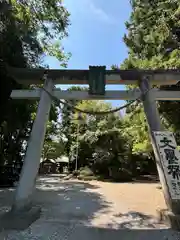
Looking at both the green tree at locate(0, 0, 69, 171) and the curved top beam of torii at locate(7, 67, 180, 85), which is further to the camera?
the green tree at locate(0, 0, 69, 171)

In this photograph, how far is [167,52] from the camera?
9.41 metres

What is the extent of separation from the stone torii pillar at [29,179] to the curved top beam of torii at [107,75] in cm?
25

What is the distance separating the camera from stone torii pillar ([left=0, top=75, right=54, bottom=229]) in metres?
4.99

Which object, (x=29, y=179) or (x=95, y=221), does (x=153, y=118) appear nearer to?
(x=95, y=221)

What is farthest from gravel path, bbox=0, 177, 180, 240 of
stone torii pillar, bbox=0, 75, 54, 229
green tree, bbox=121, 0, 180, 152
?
green tree, bbox=121, 0, 180, 152

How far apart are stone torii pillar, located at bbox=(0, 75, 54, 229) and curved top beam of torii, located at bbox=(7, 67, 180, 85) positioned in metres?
0.25

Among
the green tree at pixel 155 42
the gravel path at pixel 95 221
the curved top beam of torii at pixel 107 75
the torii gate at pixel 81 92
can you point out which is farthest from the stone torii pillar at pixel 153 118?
the green tree at pixel 155 42

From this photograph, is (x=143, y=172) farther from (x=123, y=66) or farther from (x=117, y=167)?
(x=123, y=66)

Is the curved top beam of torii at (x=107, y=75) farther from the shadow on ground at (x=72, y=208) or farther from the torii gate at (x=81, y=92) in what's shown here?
the shadow on ground at (x=72, y=208)

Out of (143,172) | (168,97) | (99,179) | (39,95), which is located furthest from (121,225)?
(143,172)

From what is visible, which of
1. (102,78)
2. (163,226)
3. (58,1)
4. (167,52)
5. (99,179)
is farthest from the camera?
(99,179)

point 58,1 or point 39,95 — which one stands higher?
point 58,1

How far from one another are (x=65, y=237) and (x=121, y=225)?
142 centimetres

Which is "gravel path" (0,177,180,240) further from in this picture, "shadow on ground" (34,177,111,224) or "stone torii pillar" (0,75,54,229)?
"stone torii pillar" (0,75,54,229)
